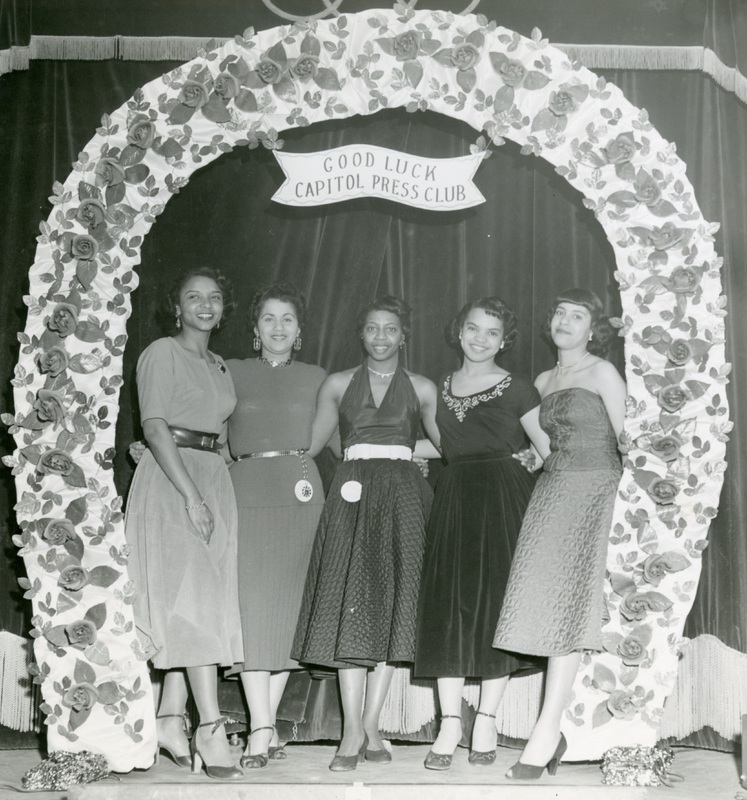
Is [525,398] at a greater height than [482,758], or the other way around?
[525,398]

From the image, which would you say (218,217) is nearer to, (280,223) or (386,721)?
(280,223)

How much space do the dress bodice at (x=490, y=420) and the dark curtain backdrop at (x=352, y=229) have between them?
0.49m

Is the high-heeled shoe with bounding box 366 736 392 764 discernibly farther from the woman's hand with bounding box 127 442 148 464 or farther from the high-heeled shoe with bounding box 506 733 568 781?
the woman's hand with bounding box 127 442 148 464

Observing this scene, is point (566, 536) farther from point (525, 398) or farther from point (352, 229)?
point (352, 229)

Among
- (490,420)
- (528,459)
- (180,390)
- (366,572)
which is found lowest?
(366,572)

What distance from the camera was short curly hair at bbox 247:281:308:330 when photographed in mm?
3934

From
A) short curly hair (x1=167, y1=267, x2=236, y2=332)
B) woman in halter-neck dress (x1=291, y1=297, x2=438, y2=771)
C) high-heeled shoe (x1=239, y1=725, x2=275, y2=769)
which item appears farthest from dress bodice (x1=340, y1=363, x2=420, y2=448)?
high-heeled shoe (x1=239, y1=725, x2=275, y2=769)

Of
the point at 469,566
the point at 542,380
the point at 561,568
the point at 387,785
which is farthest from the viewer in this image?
the point at 542,380

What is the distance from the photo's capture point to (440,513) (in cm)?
372

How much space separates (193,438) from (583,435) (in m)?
1.45

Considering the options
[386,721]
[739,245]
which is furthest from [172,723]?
[739,245]

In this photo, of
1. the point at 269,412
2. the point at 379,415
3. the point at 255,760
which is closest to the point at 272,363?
the point at 269,412

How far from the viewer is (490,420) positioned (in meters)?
3.76

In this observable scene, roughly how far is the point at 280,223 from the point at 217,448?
1086 millimetres
